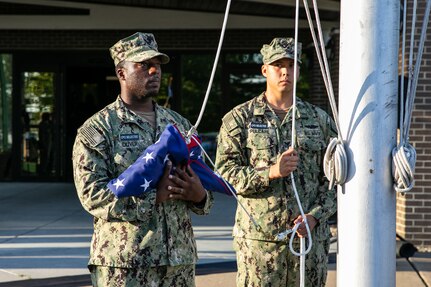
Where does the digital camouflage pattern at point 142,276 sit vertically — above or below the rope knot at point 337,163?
below

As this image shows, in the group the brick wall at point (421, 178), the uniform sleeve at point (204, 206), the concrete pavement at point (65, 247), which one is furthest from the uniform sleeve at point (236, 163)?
the brick wall at point (421, 178)

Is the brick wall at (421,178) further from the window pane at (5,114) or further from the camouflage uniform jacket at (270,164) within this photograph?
the window pane at (5,114)

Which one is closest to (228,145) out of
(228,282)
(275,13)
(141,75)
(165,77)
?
(141,75)

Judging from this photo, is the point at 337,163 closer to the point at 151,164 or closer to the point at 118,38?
the point at 151,164

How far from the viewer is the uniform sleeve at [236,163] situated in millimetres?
4469

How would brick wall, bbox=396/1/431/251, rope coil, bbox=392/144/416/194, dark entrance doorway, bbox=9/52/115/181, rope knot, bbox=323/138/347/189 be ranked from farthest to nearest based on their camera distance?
dark entrance doorway, bbox=9/52/115/181 → brick wall, bbox=396/1/431/251 → rope knot, bbox=323/138/347/189 → rope coil, bbox=392/144/416/194

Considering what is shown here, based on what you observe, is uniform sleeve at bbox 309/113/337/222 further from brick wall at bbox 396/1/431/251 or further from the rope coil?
brick wall at bbox 396/1/431/251

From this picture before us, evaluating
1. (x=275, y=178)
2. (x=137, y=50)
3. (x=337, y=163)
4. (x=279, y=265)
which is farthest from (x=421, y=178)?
(x=337, y=163)

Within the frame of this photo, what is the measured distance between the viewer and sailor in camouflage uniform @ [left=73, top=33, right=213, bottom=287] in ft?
11.7

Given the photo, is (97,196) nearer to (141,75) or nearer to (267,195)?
(141,75)

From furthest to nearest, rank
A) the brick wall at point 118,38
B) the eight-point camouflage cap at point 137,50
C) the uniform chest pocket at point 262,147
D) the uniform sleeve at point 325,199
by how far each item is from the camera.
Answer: the brick wall at point 118,38 → the uniform chest pocket at point 262,147 → the uniform sleeve at point 325,199 → the eight-point camouflage cap at point 137,50

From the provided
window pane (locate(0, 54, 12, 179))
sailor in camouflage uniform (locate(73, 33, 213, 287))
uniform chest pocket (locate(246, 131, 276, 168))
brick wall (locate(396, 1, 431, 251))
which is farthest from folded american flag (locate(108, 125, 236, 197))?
window pane (locate(0, 54, 12, 179))

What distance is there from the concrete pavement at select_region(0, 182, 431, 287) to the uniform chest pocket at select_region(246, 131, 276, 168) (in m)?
2.91

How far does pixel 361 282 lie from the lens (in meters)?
2.98
